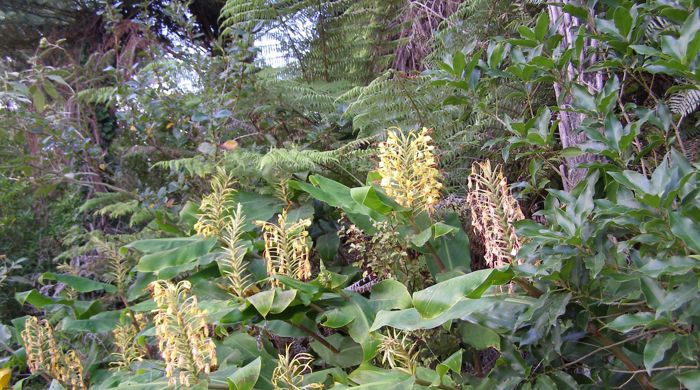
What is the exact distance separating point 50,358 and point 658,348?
2.02 m

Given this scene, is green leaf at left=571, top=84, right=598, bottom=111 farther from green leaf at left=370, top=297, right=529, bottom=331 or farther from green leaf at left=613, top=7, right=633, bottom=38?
green leaf at left=370, top=297, right=529, bottom=331

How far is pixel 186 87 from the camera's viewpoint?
129 inches

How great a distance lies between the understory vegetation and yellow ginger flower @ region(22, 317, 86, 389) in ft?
0.04

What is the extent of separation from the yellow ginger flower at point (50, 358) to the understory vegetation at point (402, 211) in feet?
0.04

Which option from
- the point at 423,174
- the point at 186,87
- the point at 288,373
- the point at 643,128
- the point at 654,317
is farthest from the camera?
the point at 186,87

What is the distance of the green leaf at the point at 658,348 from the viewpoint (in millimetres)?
979

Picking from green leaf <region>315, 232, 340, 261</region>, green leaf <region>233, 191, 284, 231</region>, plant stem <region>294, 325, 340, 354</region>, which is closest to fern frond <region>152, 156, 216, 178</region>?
green leaf <region>233, 191, 284, 231</region>

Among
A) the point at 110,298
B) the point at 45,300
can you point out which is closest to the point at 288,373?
the point at 45,300

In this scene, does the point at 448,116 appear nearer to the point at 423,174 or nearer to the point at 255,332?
the point at 423,174

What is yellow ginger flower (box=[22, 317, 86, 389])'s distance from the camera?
1.93m

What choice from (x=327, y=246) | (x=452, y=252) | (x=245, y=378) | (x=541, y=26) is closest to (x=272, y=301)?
(x=245, y=378)

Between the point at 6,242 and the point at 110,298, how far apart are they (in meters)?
2.37

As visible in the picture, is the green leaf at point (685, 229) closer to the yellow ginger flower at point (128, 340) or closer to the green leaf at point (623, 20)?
the green leaf at point (623, 20)

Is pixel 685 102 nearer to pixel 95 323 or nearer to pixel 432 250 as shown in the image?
pixel 432 250
